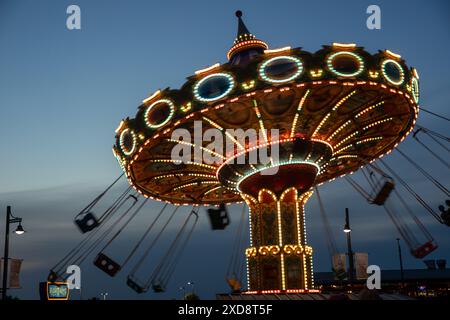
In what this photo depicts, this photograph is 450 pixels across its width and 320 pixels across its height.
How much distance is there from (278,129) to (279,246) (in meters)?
4.35

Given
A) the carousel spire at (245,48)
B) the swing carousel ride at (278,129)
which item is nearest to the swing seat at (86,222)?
the swing carousel ride at (278,129)

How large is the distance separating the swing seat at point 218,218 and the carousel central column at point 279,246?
3.59 metres

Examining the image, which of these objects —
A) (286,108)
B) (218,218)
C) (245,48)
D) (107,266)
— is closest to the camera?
(286,108)

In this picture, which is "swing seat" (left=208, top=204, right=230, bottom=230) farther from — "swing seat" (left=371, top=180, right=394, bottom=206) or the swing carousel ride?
"swing seat" (left=371, top=180, right=394, bottom=206)

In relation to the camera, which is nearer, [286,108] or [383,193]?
[286,108]

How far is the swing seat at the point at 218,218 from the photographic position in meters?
22.9

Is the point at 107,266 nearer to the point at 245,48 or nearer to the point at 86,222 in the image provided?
the point at 86,222

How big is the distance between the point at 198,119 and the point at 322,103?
4.22 m

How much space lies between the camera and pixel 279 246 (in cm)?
1844

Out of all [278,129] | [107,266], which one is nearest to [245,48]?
[278,129]

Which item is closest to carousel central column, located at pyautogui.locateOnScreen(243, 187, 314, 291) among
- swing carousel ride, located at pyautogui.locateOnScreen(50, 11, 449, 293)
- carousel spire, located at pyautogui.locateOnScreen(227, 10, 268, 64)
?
swing carousel ride, located at pyautogui.locateOnScreen(50, 11, 449, 293)

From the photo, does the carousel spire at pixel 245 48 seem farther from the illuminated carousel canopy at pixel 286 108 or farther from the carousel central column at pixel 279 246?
the carousel central column at pixel 279 246
